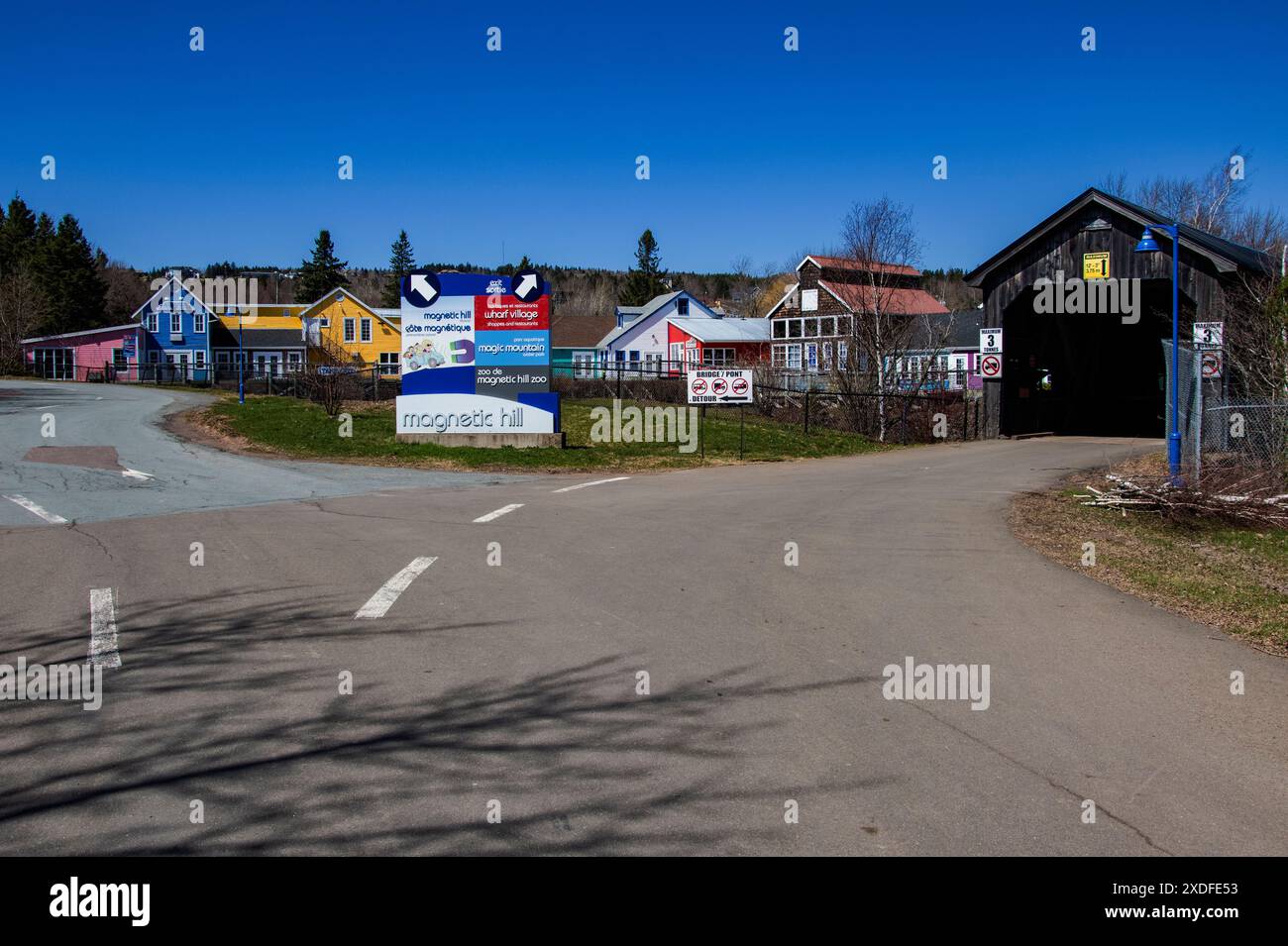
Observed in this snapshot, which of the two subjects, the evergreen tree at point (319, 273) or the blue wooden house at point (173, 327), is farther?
the evergreen tree at point (319, 273)

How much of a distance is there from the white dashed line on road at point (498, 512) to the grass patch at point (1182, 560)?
6.94 meters

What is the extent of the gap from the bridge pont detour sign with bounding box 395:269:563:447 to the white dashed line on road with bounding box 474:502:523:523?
963cm

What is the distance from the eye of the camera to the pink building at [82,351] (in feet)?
222

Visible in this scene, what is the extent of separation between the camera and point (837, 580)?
33.4 feet

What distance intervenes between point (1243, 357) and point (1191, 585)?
16.9 metres

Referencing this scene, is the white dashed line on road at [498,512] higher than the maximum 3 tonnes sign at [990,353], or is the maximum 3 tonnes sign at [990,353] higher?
the maximum 3 tonnes sign at [990,353]

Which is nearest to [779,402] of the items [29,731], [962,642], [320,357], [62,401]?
[62,401]

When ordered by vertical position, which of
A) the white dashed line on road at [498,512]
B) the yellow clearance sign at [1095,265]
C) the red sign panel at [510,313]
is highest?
the yellow clearance sign at [1095,265]

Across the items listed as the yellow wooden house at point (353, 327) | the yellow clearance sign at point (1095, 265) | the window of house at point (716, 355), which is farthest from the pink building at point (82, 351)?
the yellow clearance sign at point (1095, 265)

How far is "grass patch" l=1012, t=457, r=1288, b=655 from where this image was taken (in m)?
8.95

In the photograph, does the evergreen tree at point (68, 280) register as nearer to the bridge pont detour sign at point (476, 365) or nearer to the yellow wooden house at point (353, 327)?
the yellow wooden house at point (353, 327)

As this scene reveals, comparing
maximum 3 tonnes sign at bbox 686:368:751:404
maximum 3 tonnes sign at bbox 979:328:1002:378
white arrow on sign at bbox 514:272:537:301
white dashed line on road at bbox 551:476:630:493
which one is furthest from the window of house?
white dashed line on road at bbox 551:476:630:493

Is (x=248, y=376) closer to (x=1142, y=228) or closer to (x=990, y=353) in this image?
(x=990, y=353)

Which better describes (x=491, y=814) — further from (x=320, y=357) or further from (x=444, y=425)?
(x=320, y=357)
